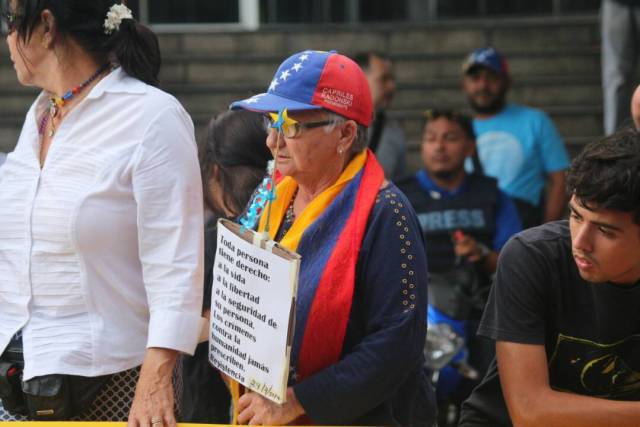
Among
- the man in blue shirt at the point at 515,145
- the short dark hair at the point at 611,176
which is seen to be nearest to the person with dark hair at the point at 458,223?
the man in blue shirt at the point at 515,145

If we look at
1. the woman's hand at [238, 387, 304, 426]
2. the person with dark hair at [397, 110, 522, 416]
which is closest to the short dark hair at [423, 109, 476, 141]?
the person with dark hair at [397, 110, 522, 416]

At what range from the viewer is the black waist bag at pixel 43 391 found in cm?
305

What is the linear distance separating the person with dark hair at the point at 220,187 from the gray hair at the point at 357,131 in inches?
31.4

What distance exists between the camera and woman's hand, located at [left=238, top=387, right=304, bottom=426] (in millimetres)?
3074

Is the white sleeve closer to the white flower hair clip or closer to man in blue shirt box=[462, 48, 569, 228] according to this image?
the white flower hair clip

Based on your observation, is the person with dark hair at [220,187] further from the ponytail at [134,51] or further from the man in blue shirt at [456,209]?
the man in blue shirt at [456,209]

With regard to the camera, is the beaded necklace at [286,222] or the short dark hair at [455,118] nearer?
the beaded necklace at [286,222]

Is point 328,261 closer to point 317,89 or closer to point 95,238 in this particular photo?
point 317,89

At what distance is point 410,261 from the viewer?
10.3 ft

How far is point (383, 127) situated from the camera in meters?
7.36

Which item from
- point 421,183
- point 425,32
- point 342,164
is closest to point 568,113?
point 425,32

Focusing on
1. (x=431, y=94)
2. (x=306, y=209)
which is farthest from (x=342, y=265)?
(x=431, y=94)

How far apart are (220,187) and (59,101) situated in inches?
40.6

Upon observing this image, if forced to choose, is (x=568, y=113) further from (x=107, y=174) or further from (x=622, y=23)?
(x=107, y=174)
